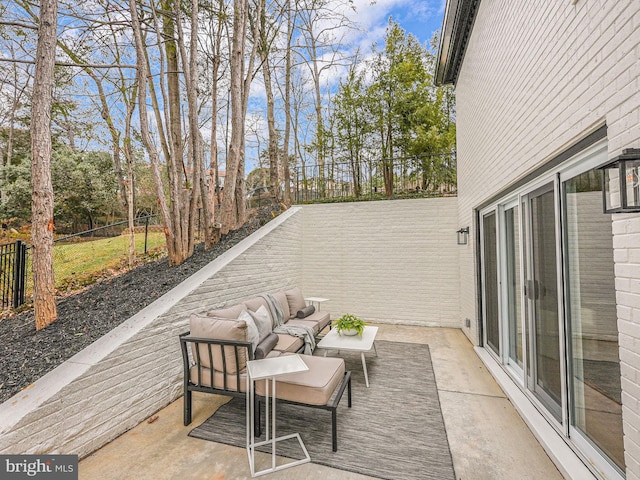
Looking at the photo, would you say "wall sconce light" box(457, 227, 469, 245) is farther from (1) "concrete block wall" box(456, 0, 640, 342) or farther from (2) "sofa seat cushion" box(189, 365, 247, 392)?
Answer: (2) "sofa seat cushion" box(189, 365, 247, 392)

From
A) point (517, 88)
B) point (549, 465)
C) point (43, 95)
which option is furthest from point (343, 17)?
point (549, 465)

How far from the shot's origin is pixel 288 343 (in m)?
3.38

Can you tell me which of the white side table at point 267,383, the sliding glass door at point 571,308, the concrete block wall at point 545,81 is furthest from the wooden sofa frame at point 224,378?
the concrete block wall at point 545,81

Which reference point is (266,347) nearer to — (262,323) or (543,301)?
(262,323)

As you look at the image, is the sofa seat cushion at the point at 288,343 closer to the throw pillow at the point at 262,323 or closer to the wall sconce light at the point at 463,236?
the throw pillow at the point at 262,323

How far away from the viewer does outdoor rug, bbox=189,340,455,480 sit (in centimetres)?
205

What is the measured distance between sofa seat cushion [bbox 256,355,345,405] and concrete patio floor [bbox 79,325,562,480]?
432 mm

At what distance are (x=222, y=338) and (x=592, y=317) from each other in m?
2.72

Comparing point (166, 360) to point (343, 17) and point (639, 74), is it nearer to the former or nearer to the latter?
point (639, 74)

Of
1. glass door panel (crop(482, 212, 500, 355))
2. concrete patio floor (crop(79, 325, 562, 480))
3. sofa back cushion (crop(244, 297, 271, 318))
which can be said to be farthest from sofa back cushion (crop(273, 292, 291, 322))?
glass door panel (crop(482, 212, 500, 355))

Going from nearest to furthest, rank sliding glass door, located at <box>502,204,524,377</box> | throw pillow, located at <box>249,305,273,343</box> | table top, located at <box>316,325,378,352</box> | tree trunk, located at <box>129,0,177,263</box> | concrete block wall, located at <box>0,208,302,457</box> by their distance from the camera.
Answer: concrete block wall, located at <box>0,208,302,457</box>, sliding glass door, located at <box>502,204,524,377</box>, throw pillow, located at <box>249,305,273,343</box>, table top, located at <box>316,325,378,352</box>, tree trunk, located at <box>129,0,177,263</box>

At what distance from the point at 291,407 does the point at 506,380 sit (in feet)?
7.73

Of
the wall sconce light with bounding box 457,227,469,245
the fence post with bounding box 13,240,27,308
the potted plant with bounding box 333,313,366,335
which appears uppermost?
the wall sconce light with bounding box 457,227,469,245

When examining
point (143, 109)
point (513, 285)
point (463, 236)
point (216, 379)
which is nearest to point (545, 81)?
point (513, 285)
